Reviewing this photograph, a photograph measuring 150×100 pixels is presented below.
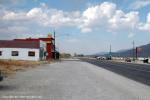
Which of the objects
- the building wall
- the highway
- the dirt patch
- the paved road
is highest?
the building wall

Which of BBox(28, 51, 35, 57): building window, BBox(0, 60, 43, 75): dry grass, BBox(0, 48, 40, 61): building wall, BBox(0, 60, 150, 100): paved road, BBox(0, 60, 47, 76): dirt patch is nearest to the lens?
BBox(0, 60, 150, 100): paved road

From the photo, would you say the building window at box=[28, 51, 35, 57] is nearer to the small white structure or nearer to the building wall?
the small white structure

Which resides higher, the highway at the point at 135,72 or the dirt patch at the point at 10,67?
the dirt patch at the point at 10,67

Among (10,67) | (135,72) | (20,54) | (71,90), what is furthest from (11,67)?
(20,54)

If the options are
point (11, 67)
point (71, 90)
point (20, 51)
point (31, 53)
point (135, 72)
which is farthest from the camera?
point (31, 53)

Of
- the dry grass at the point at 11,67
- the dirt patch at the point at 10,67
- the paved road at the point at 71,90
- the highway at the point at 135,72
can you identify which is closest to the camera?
the paved road at the point at 71,90

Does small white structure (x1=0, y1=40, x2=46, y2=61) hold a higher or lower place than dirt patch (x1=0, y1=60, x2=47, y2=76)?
higher

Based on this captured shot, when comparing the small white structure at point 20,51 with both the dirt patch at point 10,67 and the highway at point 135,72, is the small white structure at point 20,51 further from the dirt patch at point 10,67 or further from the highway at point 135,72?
the highway at point 135,72

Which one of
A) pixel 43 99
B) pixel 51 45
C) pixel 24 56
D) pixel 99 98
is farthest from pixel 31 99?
pixel 51 45

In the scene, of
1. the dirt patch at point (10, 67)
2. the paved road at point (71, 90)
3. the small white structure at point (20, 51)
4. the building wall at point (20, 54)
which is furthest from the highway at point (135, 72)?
the building wall at point (20, 54)

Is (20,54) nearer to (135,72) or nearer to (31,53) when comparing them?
(31,53)

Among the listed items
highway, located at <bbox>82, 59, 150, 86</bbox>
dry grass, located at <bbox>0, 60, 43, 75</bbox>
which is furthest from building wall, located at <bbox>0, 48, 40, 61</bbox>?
highway, located at <bbox>82, 59, 150, 86</bbox>

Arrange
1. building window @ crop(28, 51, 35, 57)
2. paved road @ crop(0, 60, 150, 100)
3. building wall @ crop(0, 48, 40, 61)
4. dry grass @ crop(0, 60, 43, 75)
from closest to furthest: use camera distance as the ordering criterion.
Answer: paved road @ crop(0, 60, 150, 100) < dry grass @ crop(0, 60, 43, 75) < building wall @ crop(0, 48, 40, 61) < building window @ crop(28, 51, 35, 57)

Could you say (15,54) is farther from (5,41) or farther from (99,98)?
(99,98)
